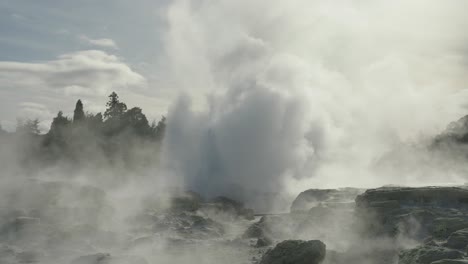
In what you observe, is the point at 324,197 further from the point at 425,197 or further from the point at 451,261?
the point at 451,261

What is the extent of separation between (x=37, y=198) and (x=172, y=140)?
1427cm

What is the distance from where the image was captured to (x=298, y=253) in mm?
11305

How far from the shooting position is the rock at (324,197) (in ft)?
56.7

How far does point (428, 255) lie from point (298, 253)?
2.92 metres

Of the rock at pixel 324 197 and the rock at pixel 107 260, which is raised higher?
the rock at pixel 324 197

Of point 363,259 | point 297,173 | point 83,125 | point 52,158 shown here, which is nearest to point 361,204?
point 363,259

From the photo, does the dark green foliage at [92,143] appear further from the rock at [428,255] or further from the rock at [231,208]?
the rock at [428,255]

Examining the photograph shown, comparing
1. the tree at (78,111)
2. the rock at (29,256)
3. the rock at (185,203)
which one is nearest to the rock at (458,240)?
the rock at (29,256)

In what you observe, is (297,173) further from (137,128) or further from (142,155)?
(137,128)

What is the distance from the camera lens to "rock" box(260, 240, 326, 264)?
11234mm

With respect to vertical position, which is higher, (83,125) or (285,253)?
(83,125)

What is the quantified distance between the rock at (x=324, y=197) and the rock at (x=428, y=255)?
6.23 meters

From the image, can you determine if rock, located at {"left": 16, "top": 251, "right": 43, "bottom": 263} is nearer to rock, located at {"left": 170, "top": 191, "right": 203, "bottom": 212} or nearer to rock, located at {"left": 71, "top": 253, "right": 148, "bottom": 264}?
rock, located at {"left": 71, "top": 253, "right": 148, "bottom": 264}

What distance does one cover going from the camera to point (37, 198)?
17203 mm
